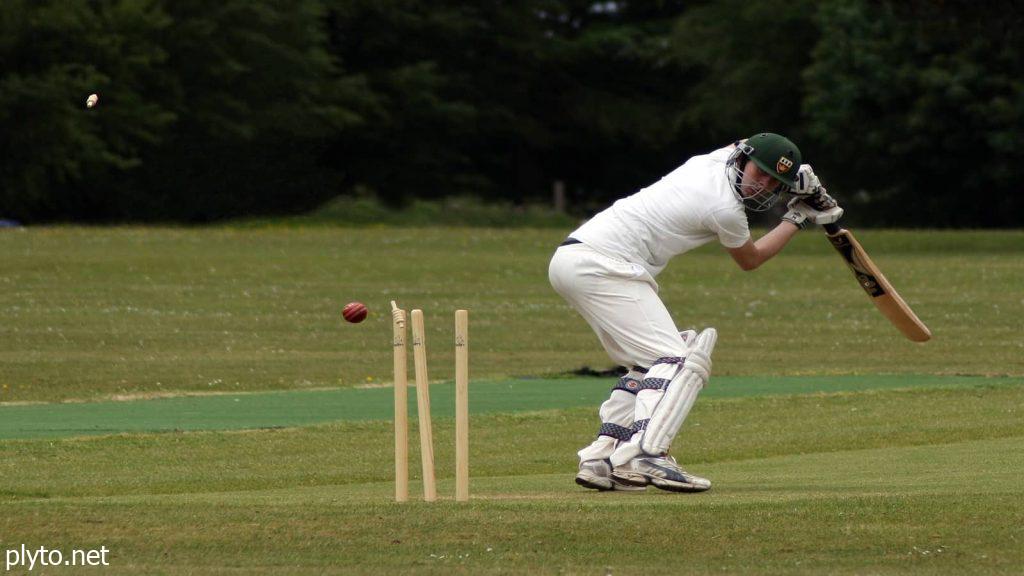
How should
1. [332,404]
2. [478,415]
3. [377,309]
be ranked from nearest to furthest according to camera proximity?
[478,415] < [332,404] < [377,309]

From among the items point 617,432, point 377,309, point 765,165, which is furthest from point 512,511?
point 377,309

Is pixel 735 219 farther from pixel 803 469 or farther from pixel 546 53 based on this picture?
pixel 546 53

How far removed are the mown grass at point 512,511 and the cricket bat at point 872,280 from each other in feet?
2.37

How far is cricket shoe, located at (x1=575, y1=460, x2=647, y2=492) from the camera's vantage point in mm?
7730

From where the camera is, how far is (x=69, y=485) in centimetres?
850

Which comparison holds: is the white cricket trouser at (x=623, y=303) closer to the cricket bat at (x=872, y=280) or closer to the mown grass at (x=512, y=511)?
the mown grass at (x=512, y=511)

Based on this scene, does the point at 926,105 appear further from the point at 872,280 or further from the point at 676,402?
the point at 676,402

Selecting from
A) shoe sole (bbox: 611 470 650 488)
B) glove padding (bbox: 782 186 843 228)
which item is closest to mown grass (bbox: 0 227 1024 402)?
shoe sole (bbox: 611 470 650 488)

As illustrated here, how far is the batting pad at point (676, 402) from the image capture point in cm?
736

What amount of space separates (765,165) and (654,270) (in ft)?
2.28

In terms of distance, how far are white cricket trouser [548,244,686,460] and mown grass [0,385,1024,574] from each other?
2.11ft

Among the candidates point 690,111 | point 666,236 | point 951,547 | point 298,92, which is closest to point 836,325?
point 666,236

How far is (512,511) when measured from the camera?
6.59 metres

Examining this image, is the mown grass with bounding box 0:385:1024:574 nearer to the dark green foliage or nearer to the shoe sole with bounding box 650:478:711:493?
the shoe sole with bounding box 650:478:711:493
